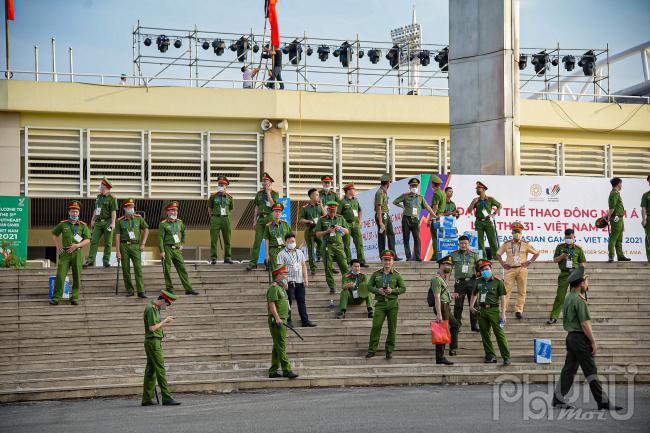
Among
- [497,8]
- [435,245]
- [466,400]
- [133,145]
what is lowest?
[466,400]

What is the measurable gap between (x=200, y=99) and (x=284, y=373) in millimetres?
19542

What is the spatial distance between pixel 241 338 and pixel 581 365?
7082 millimetres

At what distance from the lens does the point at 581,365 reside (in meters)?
12.9

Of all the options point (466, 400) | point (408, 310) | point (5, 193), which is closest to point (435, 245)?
point (408, 310)

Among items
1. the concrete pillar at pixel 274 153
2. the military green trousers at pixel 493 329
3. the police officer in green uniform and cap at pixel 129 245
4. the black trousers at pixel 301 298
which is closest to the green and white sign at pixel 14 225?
the police officer in green uniform and cap at pixel 129 245

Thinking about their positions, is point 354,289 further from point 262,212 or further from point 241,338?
point 262,212

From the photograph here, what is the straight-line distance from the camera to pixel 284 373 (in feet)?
52.1

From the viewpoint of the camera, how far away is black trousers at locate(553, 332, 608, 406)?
12773 mm

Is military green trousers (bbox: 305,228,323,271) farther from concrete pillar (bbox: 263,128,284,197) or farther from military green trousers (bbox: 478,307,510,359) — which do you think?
concrete pillar (bbox: 263,128,284,197)

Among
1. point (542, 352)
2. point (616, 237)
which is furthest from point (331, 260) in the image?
point (616, 237)

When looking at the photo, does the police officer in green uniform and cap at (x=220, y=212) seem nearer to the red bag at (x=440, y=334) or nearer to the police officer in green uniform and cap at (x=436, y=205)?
the police officer in green uniform and cap at (x=436, y=205)

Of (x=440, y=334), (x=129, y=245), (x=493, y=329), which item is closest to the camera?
(x=440, y=334)

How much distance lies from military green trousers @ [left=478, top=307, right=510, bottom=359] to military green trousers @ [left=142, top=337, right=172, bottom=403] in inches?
222

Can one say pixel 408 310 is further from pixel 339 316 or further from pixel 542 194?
pixel 542 194
